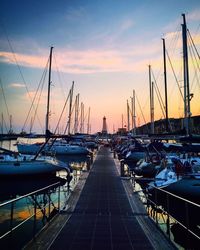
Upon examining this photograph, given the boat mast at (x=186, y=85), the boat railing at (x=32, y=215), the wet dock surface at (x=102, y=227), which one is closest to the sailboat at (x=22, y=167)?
the boat railing at (x=32, y=215)

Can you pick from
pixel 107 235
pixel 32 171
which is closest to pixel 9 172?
pixel 32 171

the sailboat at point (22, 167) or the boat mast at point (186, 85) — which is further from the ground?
the boat mast at point (186, 85)

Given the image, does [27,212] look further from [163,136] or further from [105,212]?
[163,136]

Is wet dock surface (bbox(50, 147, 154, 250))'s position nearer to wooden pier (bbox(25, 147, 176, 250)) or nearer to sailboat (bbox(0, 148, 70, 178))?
wooden pier (bbox(25, 147, 176, 250))

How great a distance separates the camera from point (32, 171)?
26.3m

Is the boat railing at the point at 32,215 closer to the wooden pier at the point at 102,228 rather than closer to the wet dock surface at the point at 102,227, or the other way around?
the wooden pier at the point at 102,228

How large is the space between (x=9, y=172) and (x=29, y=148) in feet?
137

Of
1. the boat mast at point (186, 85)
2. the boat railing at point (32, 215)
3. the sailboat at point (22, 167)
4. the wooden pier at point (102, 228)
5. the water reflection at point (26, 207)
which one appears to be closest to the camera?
the boat railing at point (32, 215)

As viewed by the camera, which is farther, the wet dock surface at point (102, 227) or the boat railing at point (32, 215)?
the wet dock surface at point (102, 227)

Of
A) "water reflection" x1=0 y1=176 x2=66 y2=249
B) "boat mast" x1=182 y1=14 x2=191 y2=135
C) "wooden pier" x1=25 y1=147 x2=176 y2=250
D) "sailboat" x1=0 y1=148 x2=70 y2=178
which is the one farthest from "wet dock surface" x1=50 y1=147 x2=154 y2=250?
"sailboat" x1=0 y1=148 x2=70 y2=178

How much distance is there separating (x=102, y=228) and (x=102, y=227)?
13 cm

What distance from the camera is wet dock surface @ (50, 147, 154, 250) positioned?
23.4ft

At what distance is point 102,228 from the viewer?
28.7ft

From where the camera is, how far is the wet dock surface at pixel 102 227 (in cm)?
713
